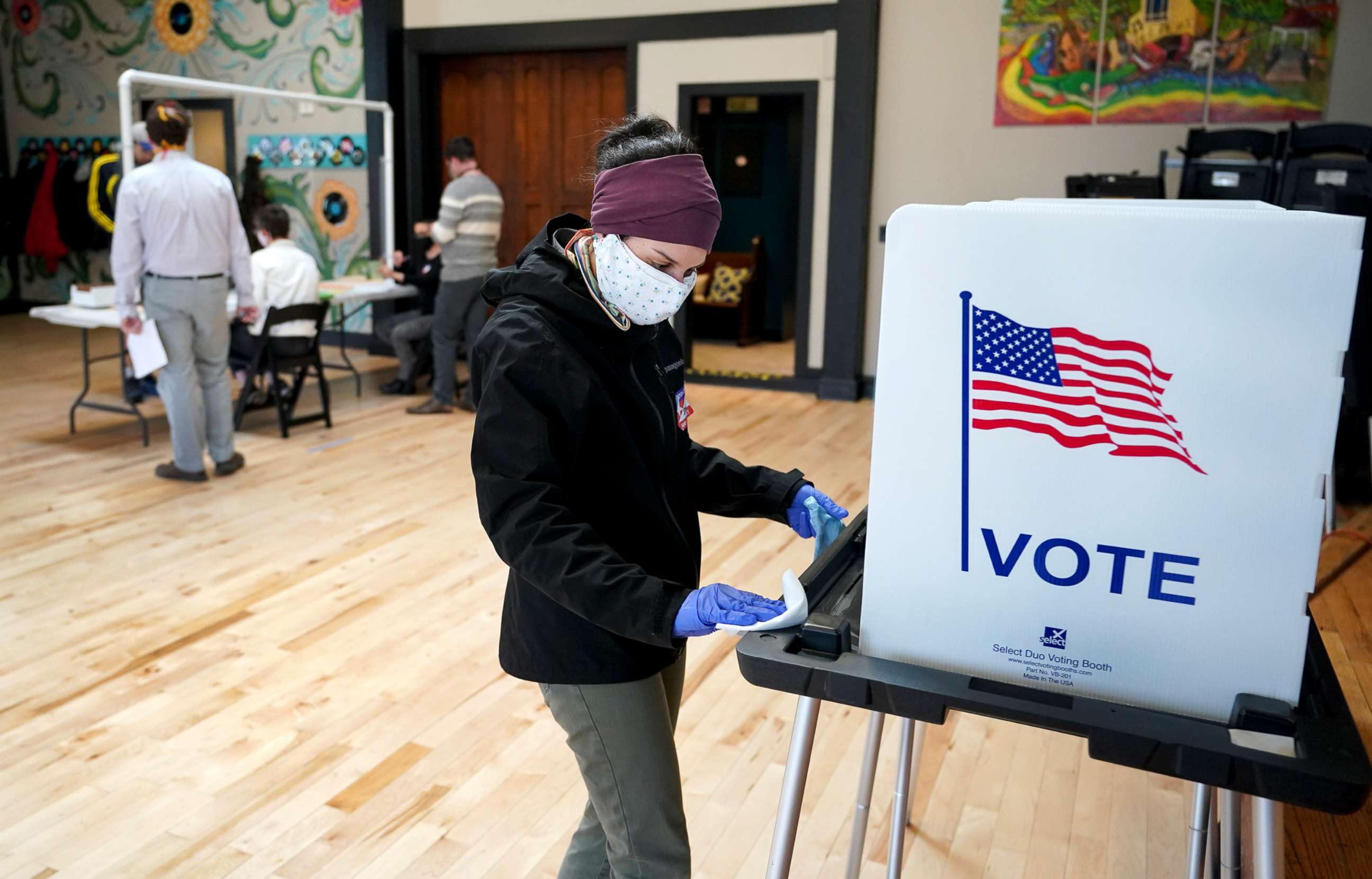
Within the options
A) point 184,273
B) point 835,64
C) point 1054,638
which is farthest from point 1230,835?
point 835,64

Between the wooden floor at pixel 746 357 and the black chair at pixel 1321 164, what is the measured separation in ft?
10.00

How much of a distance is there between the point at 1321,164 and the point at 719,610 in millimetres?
Answer: 4836

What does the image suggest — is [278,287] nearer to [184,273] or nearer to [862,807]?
[184,273]

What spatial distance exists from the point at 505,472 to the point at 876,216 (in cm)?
574

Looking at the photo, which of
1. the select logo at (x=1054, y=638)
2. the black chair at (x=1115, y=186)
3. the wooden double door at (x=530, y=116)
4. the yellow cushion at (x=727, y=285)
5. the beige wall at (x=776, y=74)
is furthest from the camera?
the yellow cushion at (x=727, y=285)

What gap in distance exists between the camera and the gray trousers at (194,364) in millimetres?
4254

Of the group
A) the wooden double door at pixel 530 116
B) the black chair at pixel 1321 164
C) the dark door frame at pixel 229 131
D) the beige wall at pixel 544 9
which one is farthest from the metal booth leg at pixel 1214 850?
the dark door frame at pixel 229 131

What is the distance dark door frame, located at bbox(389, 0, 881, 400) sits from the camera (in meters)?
6.30

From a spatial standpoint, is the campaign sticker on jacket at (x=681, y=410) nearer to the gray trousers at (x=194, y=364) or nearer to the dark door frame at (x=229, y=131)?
the gray trousers at (x=194, y=364)

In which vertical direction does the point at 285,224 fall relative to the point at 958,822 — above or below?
above

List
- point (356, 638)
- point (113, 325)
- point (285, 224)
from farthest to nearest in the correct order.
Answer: point (285, 224)
point (113, 325)
point (356, 638)

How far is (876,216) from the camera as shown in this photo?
6.57 m

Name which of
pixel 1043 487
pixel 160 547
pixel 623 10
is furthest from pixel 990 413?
pixel 623 10

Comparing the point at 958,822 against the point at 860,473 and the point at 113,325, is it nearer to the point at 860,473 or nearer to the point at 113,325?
the point at 860,473
